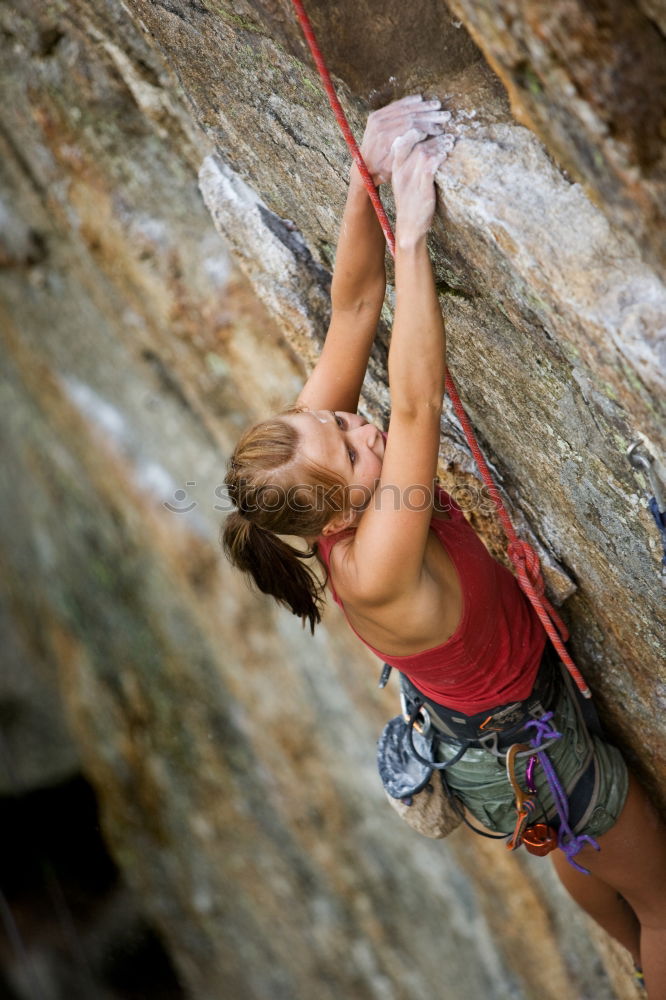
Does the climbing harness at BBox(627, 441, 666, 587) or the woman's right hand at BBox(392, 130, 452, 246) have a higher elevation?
the woman's right hand at BBox(392, 130, 452, 246)

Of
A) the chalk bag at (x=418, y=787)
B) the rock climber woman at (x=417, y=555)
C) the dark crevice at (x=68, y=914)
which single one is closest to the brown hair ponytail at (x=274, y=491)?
the rock climber woman at (x=417, y=555)

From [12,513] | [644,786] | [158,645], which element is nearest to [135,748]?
[158,645]

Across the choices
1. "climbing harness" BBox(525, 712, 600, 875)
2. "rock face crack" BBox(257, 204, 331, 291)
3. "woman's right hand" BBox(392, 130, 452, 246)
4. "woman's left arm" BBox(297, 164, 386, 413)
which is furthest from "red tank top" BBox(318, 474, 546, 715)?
"rock face crack" BBox(257, 204, 331, 291)

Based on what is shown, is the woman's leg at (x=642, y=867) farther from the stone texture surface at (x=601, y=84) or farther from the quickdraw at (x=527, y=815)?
the stone texture surface at (x=601, y=84)

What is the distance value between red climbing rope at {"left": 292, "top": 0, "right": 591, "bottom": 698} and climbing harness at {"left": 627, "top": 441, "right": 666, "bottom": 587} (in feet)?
1.18

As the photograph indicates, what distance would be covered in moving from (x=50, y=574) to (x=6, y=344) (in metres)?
2.38

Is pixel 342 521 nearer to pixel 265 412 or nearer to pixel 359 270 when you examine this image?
pixel 359 270

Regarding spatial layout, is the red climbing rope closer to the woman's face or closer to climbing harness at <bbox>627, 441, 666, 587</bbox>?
the woman's face

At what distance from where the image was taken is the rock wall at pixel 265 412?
179cm

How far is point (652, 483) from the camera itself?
6.21 feet

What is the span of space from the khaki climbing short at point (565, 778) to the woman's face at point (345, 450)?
861mm

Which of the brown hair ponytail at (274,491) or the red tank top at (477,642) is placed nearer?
the brown hair ponytail at (274,491)

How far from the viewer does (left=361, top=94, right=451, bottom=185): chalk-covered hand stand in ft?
6.33

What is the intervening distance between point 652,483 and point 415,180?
814 millimetres
